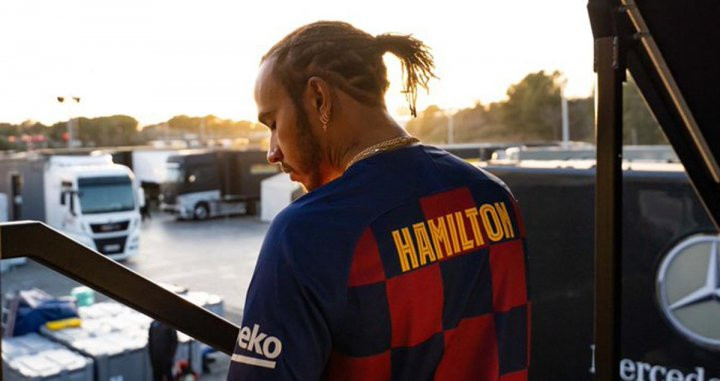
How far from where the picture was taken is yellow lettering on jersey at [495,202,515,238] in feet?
5.29

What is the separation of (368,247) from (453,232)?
0.23 m

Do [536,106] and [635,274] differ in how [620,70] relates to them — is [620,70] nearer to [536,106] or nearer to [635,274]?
[635,274]

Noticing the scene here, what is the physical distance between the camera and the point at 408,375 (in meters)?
1.41

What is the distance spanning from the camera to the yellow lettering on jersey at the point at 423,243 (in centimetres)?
141

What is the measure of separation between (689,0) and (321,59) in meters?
0.73

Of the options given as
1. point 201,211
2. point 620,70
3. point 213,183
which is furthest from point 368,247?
point 201,211

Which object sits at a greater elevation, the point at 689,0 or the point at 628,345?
the point at 689,0

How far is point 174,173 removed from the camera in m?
31.6

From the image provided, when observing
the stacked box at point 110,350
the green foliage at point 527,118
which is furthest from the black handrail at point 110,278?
the green foliage at point 527,118

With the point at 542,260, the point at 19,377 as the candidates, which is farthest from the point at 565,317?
the point at 19,377

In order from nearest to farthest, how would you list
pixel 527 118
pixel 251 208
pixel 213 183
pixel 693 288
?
pixel 693 288, pixel 213 183, pixel 251 208, pixel 527 118

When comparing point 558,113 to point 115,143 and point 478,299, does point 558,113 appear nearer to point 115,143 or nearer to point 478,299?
point 115,143

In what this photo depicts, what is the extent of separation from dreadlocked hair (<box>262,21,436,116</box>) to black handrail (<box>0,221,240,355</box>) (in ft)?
1.62

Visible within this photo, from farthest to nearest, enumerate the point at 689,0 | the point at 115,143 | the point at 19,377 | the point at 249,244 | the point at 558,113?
the point at 115,143
the point at 558,113
the point at 249,244
the point at 19,377
the point at 689,0
